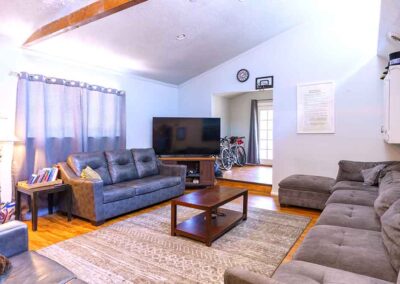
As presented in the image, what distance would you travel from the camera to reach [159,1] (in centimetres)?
313

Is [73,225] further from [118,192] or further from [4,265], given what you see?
[4,265]

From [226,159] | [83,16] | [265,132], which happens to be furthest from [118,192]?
[265,132]

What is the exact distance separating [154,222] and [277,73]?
3.34 metres

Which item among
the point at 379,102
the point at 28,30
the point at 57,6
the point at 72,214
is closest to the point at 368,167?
the point at 379,102

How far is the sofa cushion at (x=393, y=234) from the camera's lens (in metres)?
1.40

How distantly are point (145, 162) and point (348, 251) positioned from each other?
352 centimetres

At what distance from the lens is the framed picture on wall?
4.75 metres

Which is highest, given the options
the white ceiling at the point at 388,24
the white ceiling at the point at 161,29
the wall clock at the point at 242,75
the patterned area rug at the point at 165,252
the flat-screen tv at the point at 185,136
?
the white ceiling at the point at 161,29

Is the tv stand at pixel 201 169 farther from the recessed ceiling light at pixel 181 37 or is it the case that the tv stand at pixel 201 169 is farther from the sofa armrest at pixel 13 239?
the sofa armrest at pixel 13 239

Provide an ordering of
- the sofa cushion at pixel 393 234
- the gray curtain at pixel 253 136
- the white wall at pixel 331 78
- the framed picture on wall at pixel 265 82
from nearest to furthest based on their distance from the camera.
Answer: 1. the sofa cushion at pixel 393 234
2. the white wall at pixel 331 78
3. the framed picture on wall at pixel 265 82
4. the gray curtain at pixel 253 136

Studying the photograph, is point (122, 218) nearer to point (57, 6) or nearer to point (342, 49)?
point (57, 6)

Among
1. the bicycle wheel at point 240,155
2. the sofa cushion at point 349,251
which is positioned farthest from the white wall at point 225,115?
the sofa cushion at point 349,251

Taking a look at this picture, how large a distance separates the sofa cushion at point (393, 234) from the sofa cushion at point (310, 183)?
212 centimetres

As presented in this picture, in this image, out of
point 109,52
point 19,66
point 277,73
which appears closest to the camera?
point 19,66
